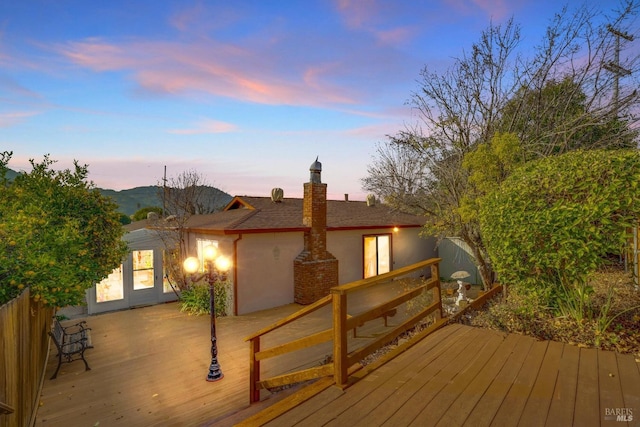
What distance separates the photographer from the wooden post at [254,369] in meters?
4.88

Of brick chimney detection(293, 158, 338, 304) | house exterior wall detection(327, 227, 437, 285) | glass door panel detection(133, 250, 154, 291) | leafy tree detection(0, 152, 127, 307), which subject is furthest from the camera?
house exterior wall detection(327, 227, 437, 285)

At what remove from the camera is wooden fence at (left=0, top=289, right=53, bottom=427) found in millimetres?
3121

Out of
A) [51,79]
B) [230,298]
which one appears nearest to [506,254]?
[230,298]

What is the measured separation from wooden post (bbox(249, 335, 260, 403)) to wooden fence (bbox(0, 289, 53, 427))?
9.25 feet

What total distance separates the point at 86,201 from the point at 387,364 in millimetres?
7606

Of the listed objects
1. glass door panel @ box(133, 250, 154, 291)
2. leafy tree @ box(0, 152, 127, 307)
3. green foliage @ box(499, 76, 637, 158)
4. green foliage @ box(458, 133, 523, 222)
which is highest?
green foliage @ box(499, 76, 637, 158)

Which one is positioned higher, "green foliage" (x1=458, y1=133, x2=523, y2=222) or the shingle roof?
"green foliage" (x1=458, y1=133, x2=523, y2=222)

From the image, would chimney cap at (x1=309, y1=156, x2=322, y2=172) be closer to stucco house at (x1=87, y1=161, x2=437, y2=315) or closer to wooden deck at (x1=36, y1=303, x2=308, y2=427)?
stucco house at (x1=87, y1=161, x2=437, y2=315)

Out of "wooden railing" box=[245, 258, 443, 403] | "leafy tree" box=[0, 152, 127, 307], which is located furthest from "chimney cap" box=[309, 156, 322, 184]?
"wooden railing" box=[245, 258, 443, 403]

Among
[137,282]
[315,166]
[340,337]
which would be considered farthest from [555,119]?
[137,282]

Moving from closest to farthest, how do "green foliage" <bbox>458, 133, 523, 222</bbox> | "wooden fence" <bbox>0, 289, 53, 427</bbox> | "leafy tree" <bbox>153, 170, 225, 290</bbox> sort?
1. "wooden fence" <bbox>0, 289, 53, 427</bbox>
2. "green foliage" <bbox>458, 133, 523, 222</bbox>
3. "leafy tree" <bbox>153, 170, 225, 290</bbox>

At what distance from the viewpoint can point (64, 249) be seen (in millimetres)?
5344

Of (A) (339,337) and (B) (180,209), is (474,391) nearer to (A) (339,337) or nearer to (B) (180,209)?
(A) (339,337)

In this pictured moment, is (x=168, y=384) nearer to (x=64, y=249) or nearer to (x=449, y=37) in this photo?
(x=64, y=249)
